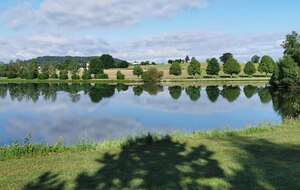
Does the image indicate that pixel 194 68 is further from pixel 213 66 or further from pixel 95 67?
pixel 95 67

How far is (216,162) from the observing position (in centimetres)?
1059

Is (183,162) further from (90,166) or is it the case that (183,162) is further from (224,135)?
(224,135)

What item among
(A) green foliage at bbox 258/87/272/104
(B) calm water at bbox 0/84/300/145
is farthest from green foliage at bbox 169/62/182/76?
(B) calm water at bbox 0/84/300/145

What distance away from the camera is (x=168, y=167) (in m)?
10.2

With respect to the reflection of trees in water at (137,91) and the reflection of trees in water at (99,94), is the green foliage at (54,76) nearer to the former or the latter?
the reflection of trees in water at (137,91)

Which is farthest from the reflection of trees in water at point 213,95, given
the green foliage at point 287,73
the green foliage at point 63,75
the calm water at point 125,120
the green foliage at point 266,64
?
the green foliage at point 63,75

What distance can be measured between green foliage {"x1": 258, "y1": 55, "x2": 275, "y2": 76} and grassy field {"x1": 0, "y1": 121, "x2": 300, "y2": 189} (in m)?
97.8

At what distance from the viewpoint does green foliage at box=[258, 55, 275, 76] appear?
356 ft

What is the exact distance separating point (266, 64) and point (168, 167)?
104 metres

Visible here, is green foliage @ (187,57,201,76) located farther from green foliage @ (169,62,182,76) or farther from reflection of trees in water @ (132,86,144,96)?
reflection of trees in water @ (132,86,144,96)

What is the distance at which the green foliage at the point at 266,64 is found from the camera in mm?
108381

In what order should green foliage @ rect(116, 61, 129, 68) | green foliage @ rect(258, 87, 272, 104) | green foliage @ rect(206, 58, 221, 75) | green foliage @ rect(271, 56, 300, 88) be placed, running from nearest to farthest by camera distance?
green foliage @ rect(258, 87, 272, 104) < green foliage @ rect(271, 56, 300, 88) < green foliage @ rect(206, 58, 221, 75) < green foliage @ rect(116, 61, 129, 68)

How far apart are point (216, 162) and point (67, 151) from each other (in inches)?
218

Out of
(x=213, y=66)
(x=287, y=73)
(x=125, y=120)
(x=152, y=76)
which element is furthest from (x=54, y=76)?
(x=125, y=120)
